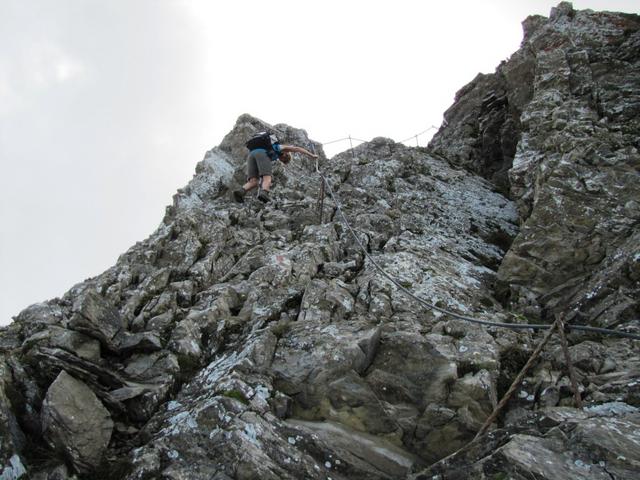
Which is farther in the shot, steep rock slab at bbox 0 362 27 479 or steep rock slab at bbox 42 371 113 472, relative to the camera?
steep rock slab at bbox 42 371 113 472

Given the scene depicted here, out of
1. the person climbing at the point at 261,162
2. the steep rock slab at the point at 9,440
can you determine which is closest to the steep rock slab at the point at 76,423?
the steep rock slab at the point at 9,440

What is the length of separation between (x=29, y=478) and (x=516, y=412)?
9148mm

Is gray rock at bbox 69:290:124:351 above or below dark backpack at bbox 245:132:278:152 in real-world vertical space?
below

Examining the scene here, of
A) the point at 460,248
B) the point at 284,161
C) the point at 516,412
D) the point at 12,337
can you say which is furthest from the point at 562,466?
the point at 284,161

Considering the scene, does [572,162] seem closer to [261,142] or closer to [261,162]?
[261,162]

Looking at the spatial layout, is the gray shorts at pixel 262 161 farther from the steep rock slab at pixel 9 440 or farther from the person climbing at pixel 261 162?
the steep rock slab at pixel 9 440

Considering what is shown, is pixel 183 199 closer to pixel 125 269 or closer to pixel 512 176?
pixel 125 269

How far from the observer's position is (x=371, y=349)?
10.9 m

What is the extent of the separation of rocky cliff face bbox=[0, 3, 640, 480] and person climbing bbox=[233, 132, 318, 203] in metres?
0.67

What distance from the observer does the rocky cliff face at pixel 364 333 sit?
27.9 ft

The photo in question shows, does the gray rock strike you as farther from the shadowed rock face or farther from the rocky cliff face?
the shadowed rock face

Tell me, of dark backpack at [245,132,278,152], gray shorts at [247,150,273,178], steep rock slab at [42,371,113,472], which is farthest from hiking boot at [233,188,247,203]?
steep rock slab at [42,371,113,472]

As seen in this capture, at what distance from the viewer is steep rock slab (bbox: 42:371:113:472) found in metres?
8.59

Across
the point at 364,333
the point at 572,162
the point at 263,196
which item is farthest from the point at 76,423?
the point at 572,162
